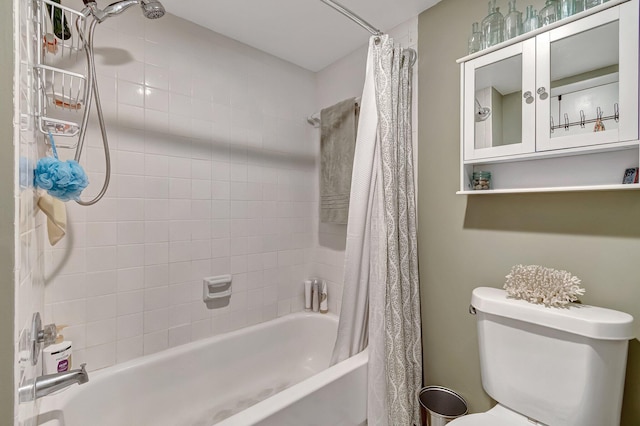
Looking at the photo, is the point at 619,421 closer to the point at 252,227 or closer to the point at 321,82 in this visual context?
the point at 252,227

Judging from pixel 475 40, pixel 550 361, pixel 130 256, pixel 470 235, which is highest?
pixel 475 40

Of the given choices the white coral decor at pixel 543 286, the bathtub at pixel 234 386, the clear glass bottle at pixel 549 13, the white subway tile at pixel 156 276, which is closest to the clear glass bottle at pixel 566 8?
the clear glass bottle at pixel 549 13

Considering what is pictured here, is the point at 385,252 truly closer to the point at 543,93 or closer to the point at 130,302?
the point at 543,93

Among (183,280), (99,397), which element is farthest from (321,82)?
(99,397)

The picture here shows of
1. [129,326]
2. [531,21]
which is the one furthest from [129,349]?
[531,21]

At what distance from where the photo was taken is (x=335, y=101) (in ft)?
7.16

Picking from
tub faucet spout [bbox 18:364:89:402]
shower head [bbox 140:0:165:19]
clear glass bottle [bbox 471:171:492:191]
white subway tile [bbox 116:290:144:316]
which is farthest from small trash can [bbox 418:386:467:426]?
shower head [bbox 140:0:165:19]

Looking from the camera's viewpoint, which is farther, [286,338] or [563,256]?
[286,338]

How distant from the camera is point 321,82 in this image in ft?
7.51

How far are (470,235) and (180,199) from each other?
5.03ft

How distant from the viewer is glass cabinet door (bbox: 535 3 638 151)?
93 centimetres

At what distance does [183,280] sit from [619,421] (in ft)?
6.25

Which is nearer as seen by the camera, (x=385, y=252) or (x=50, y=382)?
(x=50, y=382)

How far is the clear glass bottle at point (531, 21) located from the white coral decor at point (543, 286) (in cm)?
93
